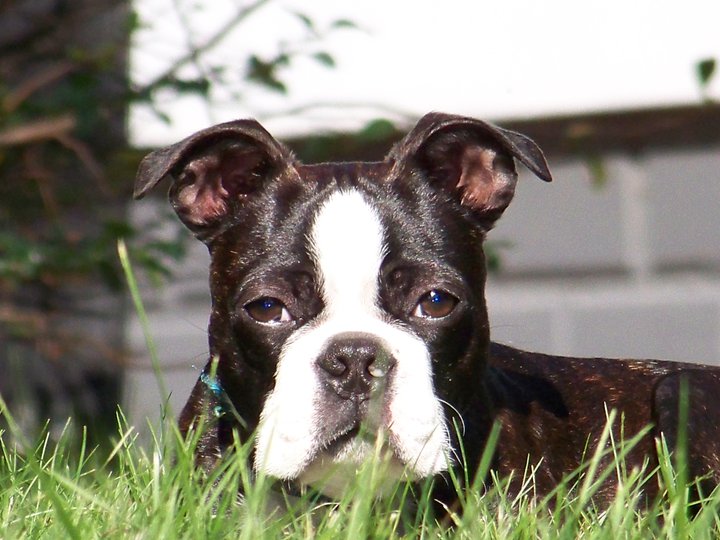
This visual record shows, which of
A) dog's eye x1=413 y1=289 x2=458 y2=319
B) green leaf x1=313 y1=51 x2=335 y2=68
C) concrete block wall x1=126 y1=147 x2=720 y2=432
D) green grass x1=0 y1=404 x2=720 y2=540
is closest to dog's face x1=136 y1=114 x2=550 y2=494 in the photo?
dog's eye x1=413 y1=289 x2=458 y2=319

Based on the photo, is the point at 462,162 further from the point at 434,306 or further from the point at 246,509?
the point at 246,509

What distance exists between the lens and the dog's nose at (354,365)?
3480mm

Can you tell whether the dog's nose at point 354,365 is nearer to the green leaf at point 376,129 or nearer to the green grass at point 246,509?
the green grass at point 246,509

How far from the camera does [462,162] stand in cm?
430

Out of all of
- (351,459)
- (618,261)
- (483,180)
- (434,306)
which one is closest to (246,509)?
(351,459)

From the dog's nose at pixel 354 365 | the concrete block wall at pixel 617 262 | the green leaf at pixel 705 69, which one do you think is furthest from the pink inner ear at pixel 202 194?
the concrete block wall at pixel 617 262

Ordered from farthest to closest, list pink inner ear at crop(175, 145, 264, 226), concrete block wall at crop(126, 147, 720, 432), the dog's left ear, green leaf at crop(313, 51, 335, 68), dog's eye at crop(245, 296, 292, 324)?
1. concrete block wall at crop(126, 147, 720, 432)
2. green leaf at crop(313, 51, 335, 68)
3. pink inner ear at crop(175, 145, 264, 226)
4. the dog's left ear
5. dog's eye at crop(245, 296, 292, 324)

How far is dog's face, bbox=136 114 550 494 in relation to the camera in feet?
11.5

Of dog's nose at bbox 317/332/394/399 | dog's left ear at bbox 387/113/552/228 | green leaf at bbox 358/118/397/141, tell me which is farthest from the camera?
green leaf at bbox 358/118/397/141

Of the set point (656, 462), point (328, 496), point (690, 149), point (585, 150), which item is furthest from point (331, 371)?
point (690, 149)

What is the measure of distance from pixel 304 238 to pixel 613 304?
436 centimetres

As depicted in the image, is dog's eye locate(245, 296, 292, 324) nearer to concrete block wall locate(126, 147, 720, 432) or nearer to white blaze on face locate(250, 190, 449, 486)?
white blaze on face locate(250, 190, 449, 486)

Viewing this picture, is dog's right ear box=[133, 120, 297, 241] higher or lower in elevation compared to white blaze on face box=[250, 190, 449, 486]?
higher

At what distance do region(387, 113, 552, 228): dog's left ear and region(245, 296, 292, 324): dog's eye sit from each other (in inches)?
25.3
